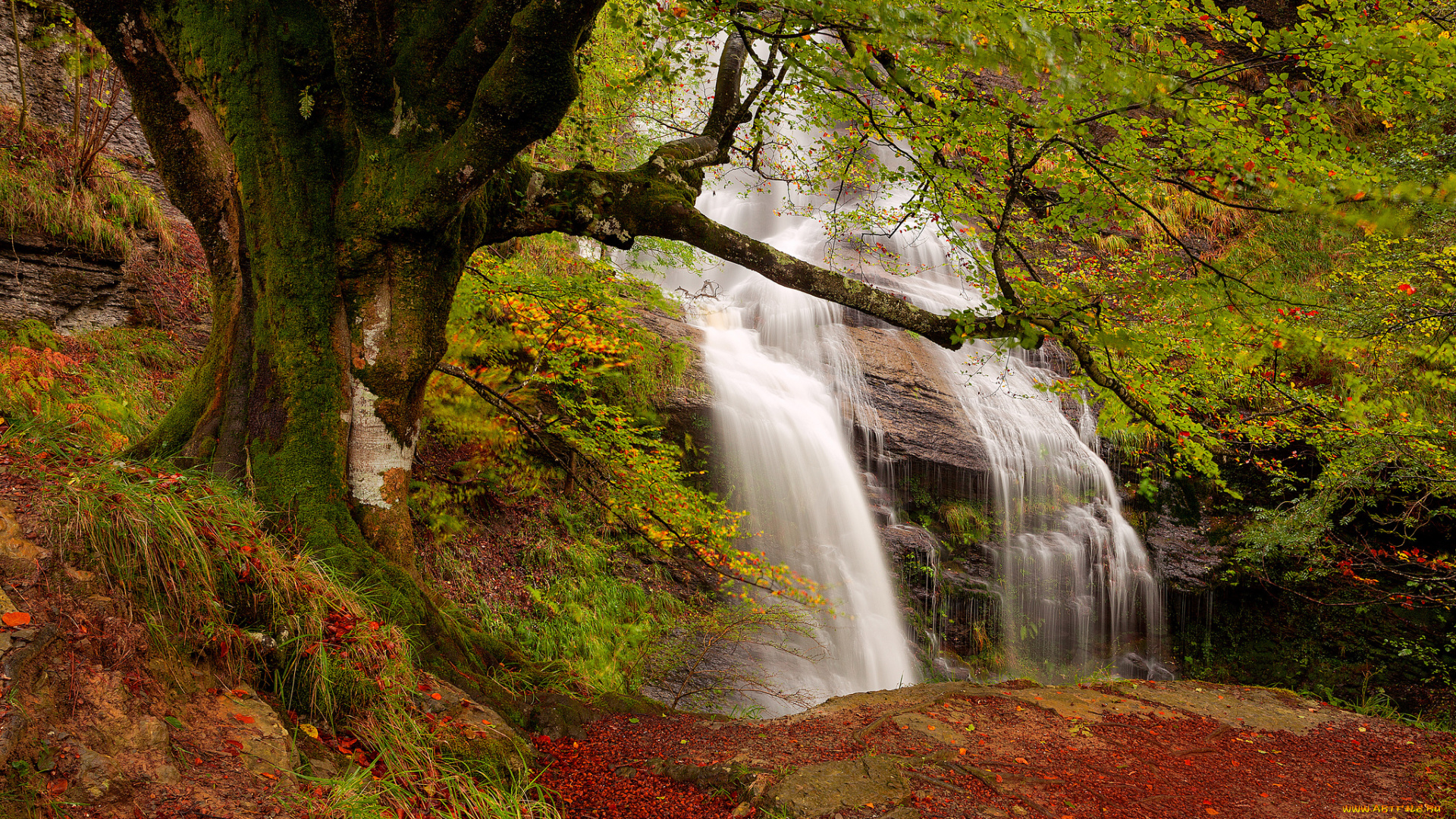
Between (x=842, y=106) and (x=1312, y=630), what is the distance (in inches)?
423

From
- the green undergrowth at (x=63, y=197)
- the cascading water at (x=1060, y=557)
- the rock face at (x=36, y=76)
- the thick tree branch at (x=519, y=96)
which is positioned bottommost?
the cascading water at (x=1060, y=557)

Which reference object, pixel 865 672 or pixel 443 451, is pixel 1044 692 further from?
pixel 443 451

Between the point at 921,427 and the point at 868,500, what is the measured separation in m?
1.61

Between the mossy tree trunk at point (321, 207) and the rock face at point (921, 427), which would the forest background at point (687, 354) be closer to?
the mossy tree trunk at point (321, 207)

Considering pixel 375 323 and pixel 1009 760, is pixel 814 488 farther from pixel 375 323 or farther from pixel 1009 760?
pixel 375 323

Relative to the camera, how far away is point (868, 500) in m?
10.4

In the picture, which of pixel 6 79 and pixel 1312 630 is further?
pixel 1312 630

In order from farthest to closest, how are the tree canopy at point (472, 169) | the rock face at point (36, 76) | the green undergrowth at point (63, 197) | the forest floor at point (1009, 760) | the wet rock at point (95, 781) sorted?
the rock face at point (36, 76) → the green undergrowth at point (63, 197) → the forest floor at point (1009, 760) → the tree canopy at point (472, 169) → the wet rock at point (95, 781)

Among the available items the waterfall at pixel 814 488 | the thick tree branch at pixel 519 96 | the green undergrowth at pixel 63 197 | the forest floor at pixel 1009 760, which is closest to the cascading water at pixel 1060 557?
the waterfall at pixel 814 488

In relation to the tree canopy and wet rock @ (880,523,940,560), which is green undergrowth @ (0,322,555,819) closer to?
the tree canopy

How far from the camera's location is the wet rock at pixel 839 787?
3.40 m

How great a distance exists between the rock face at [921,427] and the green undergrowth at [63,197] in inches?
371

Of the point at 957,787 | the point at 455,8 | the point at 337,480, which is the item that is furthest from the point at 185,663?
the point at 957,787

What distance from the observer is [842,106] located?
14.6 feet
